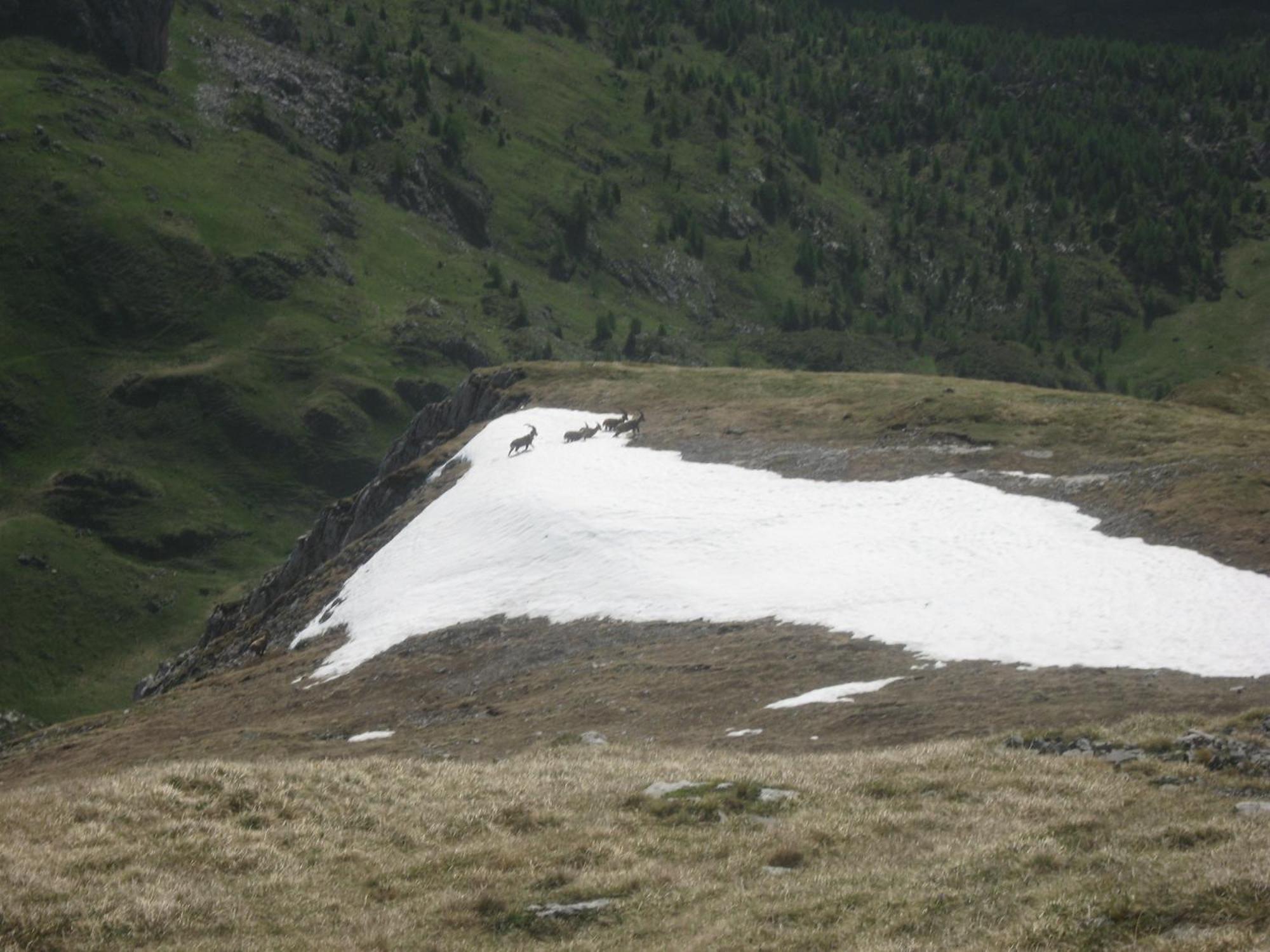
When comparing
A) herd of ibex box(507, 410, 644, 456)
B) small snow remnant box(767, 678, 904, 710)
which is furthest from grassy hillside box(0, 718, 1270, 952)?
herd of ibex box(507, 410, 644, 456)

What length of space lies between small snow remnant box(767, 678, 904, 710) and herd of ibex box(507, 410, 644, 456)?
3198 centimetres

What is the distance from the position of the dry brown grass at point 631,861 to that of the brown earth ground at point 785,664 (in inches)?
226

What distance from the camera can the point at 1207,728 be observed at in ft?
62.1

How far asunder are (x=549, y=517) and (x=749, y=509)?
23.7 feet

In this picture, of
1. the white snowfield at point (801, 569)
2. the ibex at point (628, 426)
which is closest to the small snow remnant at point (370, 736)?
the white snowfield at point (801, 569)

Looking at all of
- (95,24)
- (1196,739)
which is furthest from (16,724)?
(95,24)

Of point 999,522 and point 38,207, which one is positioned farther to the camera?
point 38,207

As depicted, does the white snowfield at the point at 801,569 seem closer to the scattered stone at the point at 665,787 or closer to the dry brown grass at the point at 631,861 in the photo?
the dry brown grass at the point at 631,861

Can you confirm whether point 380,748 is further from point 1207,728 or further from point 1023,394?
point 1023,394

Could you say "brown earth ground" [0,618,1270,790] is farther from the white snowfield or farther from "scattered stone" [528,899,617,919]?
"scattered stone" [528,899,617,919]

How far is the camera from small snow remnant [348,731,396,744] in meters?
29.0

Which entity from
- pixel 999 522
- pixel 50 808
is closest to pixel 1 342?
pixel 999 522

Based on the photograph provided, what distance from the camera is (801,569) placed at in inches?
1487

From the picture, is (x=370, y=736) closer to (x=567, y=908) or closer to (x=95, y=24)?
(x=567, y=908)
